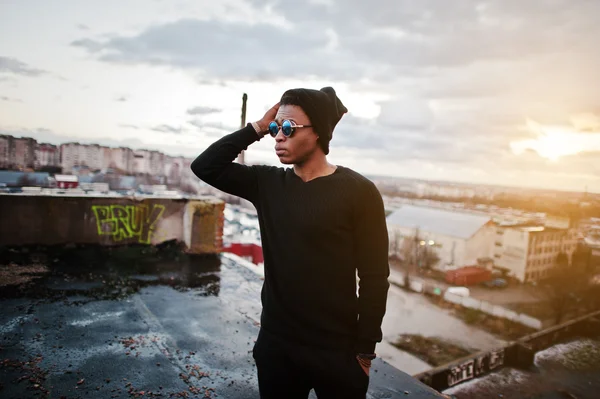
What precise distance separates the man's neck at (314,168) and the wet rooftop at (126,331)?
A: 2133 millimetres

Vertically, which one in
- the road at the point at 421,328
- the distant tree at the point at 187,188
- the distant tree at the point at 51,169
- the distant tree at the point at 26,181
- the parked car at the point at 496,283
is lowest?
the road at the point at 421,328

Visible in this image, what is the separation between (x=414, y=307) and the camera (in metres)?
33.2

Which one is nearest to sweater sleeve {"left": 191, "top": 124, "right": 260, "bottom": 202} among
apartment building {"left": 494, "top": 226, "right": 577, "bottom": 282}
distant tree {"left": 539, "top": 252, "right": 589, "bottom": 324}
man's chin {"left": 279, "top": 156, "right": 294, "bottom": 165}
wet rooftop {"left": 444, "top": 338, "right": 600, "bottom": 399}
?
man's chin {"left": 279, "top": 156, "right": 294, "bottom": 165}

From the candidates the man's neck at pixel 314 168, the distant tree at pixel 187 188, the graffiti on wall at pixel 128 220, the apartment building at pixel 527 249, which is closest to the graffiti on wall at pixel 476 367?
the graffiti on wall at pixel 128 220

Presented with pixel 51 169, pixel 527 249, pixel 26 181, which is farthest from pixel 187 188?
pixel 527 249

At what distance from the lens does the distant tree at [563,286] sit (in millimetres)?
34697

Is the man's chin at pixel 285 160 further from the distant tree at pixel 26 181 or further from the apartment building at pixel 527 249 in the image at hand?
the apartment building at pixel 527 249

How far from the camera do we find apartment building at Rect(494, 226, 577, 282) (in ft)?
140

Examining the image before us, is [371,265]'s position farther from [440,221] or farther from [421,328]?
[440,221]

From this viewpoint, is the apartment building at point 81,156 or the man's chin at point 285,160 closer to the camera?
the man's chin at point 285,160

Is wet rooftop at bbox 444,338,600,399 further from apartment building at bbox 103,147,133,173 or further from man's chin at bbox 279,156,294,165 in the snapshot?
apartment building at bbox 103,147,133,173

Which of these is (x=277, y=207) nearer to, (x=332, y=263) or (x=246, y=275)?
(x=332, y=263)

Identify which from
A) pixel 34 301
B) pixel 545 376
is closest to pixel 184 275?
pixel 34 301

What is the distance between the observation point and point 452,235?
1768 inches
